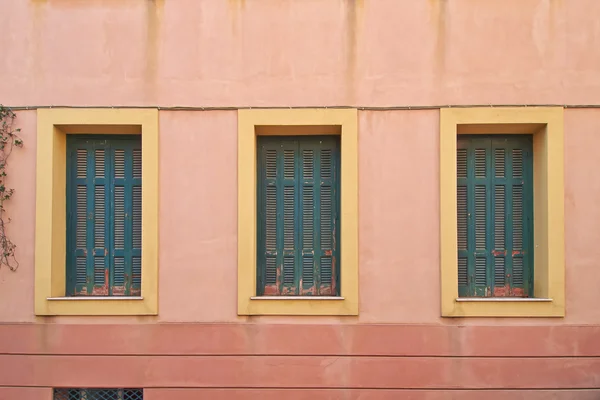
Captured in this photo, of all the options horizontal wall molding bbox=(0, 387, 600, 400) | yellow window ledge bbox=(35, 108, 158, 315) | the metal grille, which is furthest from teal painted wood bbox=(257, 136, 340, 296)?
the metal grille

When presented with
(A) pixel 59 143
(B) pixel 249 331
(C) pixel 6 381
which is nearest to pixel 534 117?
(B) pixel 249 331

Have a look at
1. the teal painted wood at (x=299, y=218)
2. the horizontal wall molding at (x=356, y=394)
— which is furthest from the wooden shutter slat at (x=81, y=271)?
the teal painted wood at (x=299, y=218)

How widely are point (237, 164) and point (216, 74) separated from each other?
1.10 metres

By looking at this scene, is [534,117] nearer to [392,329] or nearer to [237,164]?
[392,329]

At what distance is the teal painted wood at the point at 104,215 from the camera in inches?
253

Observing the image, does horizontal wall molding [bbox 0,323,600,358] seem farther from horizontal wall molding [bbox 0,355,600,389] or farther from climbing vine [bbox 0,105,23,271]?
climbing vine [bbox 0,105,23,271]

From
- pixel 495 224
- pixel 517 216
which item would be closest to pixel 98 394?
pixel 495 224

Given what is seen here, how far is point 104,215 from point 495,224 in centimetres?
481

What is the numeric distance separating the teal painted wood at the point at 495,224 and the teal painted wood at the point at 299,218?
157 cm

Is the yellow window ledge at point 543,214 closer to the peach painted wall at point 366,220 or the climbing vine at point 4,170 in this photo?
the peach painted wall at point 366,220

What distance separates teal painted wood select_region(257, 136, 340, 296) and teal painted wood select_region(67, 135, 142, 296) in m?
1.56

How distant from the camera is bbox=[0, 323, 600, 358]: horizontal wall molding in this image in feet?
19.7

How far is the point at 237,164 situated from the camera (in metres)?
6.14

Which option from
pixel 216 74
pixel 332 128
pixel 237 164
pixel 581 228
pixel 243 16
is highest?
pixel 243 16
